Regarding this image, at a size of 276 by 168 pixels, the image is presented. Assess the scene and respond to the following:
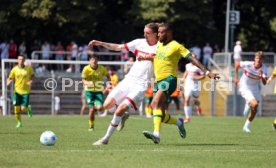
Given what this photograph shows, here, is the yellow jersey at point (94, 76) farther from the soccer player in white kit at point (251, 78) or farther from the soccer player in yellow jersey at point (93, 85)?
the soccer player in white kit at point (251, 78)

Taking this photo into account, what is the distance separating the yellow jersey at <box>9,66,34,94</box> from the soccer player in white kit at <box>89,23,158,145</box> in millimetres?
9576

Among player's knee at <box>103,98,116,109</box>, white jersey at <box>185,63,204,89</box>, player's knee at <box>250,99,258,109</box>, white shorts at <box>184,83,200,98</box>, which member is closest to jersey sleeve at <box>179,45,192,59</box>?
player's knee at <box>103,98,116,109</box>

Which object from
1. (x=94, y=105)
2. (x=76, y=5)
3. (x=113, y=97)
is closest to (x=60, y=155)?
(x=113, y=97)

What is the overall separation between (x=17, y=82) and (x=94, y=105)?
3.91 metres

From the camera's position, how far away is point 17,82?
26.1 metres

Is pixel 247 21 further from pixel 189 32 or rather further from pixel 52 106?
pixel 52 106

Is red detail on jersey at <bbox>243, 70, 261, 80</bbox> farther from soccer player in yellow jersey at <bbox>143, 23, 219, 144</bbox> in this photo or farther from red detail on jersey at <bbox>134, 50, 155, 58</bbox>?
soccer player in yellow jersey at <bbox>143, 23, 219, 144</bbox>

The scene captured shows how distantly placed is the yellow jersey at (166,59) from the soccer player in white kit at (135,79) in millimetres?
463

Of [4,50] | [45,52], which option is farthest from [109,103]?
[4,50]

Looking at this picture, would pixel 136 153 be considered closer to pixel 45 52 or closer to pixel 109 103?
pixel 109 103

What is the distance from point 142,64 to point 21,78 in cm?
994

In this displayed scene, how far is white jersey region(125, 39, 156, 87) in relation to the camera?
16828mm

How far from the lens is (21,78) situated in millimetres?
26266

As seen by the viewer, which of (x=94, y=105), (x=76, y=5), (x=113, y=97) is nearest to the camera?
(x=113, y=97)
